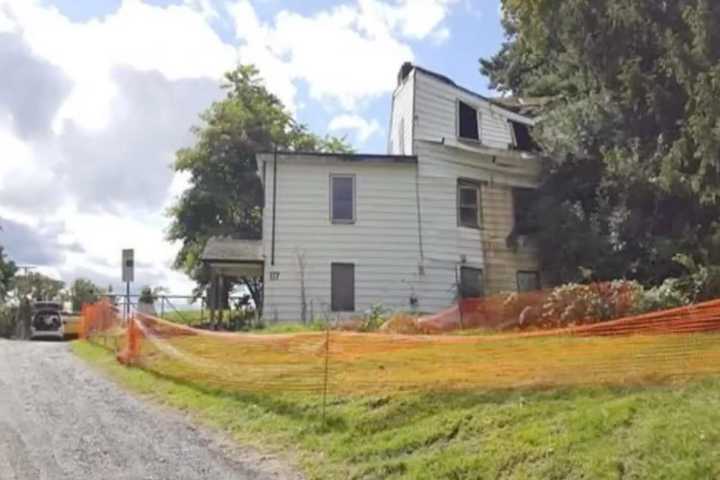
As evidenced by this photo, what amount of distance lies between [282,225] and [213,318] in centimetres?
347

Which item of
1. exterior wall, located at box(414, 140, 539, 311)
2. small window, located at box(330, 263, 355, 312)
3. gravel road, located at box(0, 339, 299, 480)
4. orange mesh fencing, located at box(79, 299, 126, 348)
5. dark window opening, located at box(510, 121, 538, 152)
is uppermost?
dark window opening, located at box(510, 121, 538, 152)

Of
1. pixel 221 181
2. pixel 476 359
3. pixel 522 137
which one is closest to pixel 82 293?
pixel 221 181

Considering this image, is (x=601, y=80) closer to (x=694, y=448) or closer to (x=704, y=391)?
(x=704, y=391)

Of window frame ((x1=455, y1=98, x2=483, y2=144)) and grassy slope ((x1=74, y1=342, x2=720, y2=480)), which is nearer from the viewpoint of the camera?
grassy slope ((x1=74, y1=342, x2=720, y2=480))

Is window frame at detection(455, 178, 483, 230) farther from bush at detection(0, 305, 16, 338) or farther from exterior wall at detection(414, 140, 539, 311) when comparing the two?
bush at detection(0, 305, 16, 338)

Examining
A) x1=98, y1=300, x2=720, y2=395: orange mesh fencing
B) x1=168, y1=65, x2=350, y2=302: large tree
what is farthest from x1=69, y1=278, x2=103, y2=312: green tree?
x1=98, y1=300, x2=720, y2=395: orange mesh fencing

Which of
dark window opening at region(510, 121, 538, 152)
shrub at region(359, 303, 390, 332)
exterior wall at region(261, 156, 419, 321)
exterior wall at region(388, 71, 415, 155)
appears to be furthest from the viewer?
dark window opening at region(510, 121, 538, 152)

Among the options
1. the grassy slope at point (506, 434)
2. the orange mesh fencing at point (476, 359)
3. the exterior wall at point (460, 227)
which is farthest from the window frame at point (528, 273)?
the grassy slope at point (506, 434)

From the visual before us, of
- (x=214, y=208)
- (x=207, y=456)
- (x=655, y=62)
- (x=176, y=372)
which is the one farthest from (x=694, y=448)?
(x=214, y=208)

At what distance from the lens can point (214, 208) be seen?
3394cm

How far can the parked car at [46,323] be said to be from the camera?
34375 mm

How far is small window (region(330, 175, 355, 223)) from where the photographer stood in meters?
22.5

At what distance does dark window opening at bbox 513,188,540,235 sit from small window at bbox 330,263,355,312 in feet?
16.6

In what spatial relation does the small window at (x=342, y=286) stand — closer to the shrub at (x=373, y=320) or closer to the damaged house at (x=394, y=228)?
the damaged house at (x=394, y=228)
